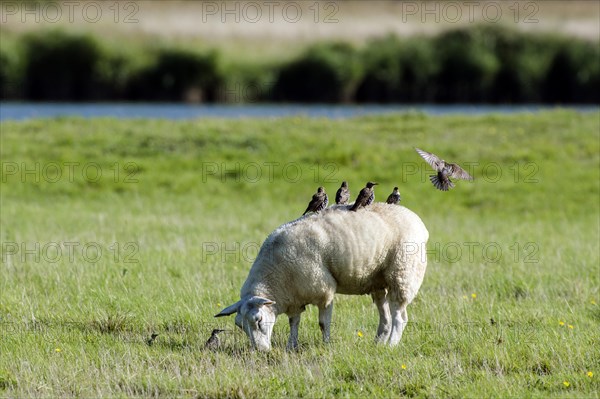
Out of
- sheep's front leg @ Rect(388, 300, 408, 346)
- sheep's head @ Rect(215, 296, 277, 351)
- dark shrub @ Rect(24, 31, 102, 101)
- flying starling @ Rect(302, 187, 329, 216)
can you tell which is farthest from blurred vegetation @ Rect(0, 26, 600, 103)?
sheep's head @ Rect(215, 296, 277, 351)

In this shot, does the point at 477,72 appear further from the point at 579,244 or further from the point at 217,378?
the point at 217,378

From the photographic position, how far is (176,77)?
5328 cm

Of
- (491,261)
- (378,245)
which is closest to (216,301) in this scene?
(378,245)

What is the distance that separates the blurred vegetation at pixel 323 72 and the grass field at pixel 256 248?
82.3 ft

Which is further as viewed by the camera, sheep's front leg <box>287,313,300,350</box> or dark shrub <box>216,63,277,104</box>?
dark shrub <box>216,63,277,104</box>

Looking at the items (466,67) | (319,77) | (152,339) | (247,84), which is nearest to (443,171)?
(152,339)

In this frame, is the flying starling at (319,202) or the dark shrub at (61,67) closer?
the flying starling at (319,202)

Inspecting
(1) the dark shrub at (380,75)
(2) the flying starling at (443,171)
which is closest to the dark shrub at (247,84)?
(1) the dark shrub at (380,75)

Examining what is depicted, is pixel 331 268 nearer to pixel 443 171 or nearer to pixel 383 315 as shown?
pixel 383 315

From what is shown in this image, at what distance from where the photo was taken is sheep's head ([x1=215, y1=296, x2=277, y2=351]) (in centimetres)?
856

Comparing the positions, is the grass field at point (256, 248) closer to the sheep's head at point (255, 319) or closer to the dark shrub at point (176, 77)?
the sheep's head at point (255, 319)

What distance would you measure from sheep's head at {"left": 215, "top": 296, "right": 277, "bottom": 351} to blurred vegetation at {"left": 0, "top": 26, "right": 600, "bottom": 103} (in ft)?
148

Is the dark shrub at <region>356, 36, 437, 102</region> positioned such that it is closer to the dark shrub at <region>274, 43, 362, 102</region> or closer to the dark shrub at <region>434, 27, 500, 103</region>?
the dark shrub at <region>434, 27, 500, 103</region>

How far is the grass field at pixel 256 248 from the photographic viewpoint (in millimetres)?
8242
